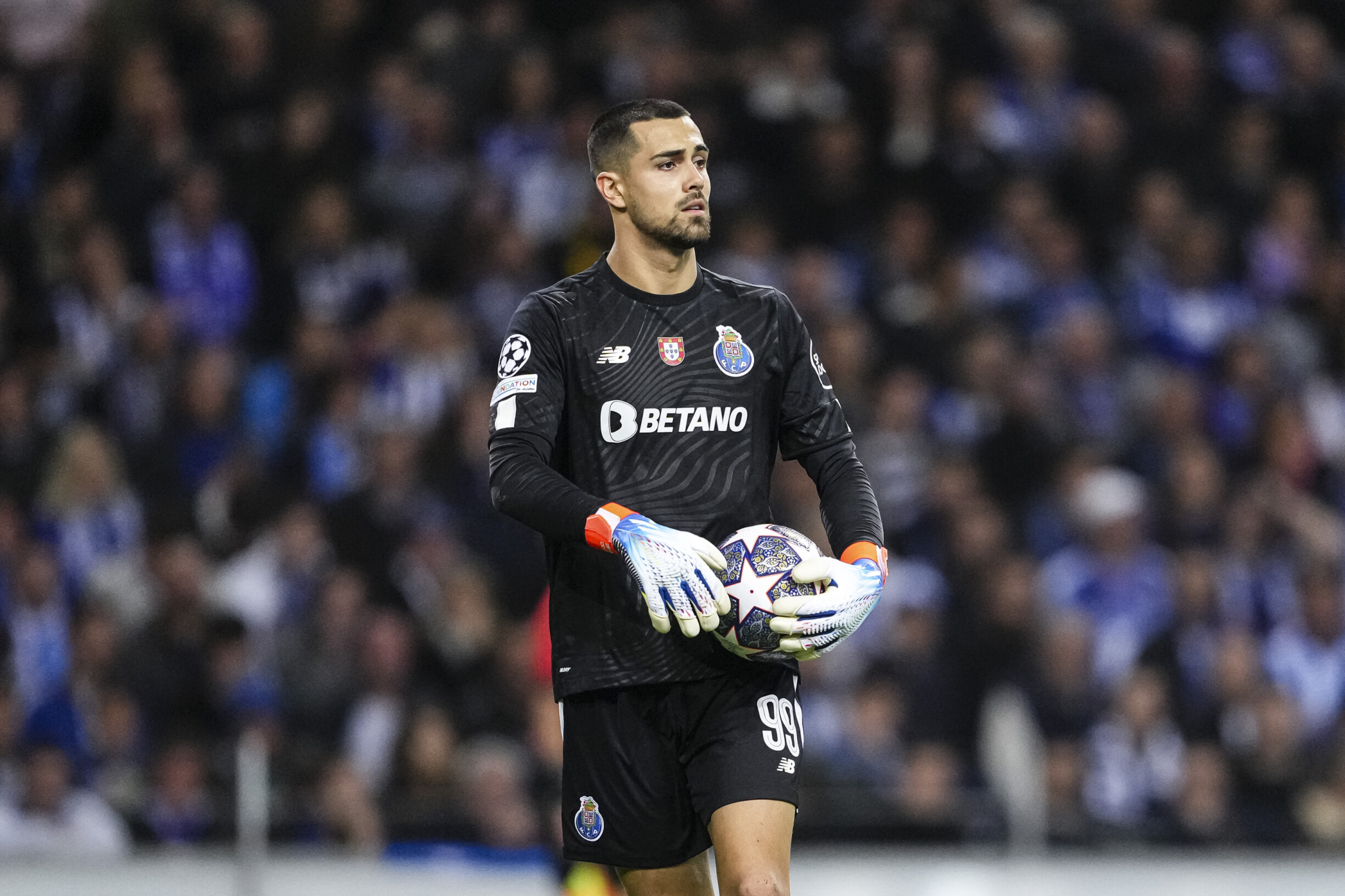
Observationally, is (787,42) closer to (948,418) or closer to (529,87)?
(529,87)

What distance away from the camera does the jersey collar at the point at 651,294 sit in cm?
475

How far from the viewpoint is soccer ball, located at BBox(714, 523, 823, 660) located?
427cm

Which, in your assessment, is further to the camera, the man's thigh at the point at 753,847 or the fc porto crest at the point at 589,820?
the fc porto crest at the point at 589,820

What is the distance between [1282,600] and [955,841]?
2.87 meters

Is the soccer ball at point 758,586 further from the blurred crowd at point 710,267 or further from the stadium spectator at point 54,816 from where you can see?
the stadium spectator at point 54,816

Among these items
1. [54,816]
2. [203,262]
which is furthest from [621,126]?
[203,262]

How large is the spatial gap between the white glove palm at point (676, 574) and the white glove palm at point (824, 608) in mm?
162

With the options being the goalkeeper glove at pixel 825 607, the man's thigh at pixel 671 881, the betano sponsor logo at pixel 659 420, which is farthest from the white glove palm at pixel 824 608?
the man's thigh at pixel 671 881

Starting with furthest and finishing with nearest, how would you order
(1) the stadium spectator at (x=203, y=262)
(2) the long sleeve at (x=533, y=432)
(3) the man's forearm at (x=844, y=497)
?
(1) the stadium spectator at (x=203, y=262)
(3) the man's forearm at (x=844, y=497)
(2) the long sleeve at (x=533, y=432)

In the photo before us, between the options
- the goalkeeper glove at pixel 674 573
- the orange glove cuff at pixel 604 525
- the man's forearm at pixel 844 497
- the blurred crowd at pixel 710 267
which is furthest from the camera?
the blurred crowd at pixel 710 267

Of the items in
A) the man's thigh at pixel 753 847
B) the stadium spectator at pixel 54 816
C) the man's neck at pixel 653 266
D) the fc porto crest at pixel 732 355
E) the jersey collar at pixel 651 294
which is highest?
the man's neck at pixel 653 266

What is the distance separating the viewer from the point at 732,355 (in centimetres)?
470

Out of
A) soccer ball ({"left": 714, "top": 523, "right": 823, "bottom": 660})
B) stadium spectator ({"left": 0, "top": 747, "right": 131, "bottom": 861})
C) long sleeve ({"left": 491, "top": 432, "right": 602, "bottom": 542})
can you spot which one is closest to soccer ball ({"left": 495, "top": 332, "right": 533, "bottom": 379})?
long sleeve ({"left": 491, "top": 432, "right": 602, "bottom": 542})

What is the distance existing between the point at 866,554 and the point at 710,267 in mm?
6892
